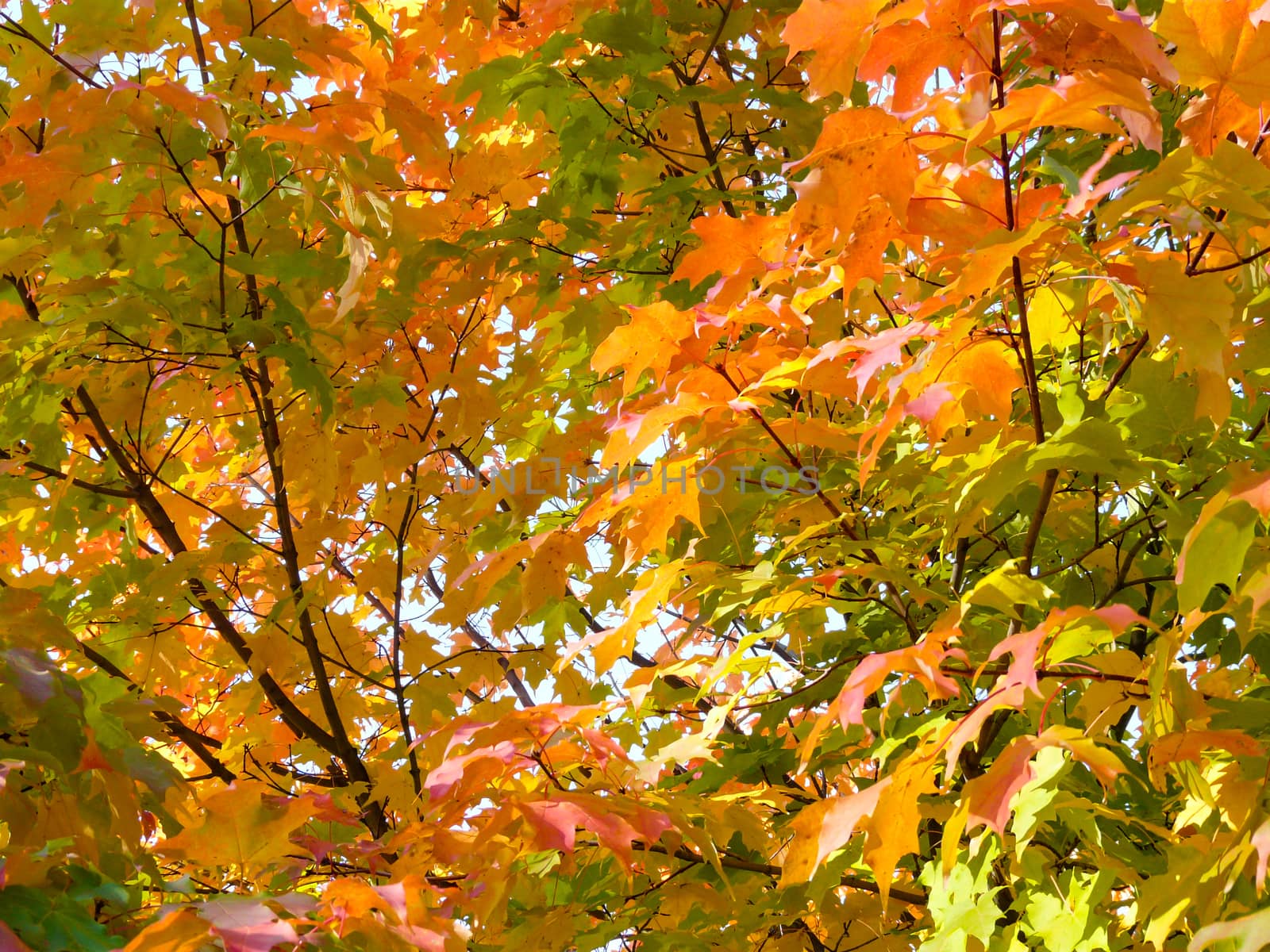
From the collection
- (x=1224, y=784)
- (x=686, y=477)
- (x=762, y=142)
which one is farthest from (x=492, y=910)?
(x=762, y=142)

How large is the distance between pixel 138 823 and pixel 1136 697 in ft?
4.70

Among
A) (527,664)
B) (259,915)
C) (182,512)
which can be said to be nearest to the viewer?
(259,915)

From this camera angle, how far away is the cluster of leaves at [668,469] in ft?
3.83

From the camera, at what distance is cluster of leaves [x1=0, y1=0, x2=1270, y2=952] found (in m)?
1.17

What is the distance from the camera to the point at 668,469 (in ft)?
4.69

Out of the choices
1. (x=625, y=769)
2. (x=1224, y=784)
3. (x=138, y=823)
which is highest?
(x=138, y=823)

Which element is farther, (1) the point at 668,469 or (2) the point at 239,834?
(2) the point at 239,834

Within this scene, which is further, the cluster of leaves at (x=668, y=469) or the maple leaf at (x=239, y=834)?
the maple leaf at (x=239, y=834)

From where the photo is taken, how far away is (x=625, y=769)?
5.20ft

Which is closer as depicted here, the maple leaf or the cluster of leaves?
the cluster of leaves

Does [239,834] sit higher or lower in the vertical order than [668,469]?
lower

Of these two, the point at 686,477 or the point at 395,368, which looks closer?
the point at 686,477

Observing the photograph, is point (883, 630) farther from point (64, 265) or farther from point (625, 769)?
point (64, 265)

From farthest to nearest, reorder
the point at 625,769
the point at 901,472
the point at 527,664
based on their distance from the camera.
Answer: the point at 527,664 < the point at 901,472 < the point at 625,769
